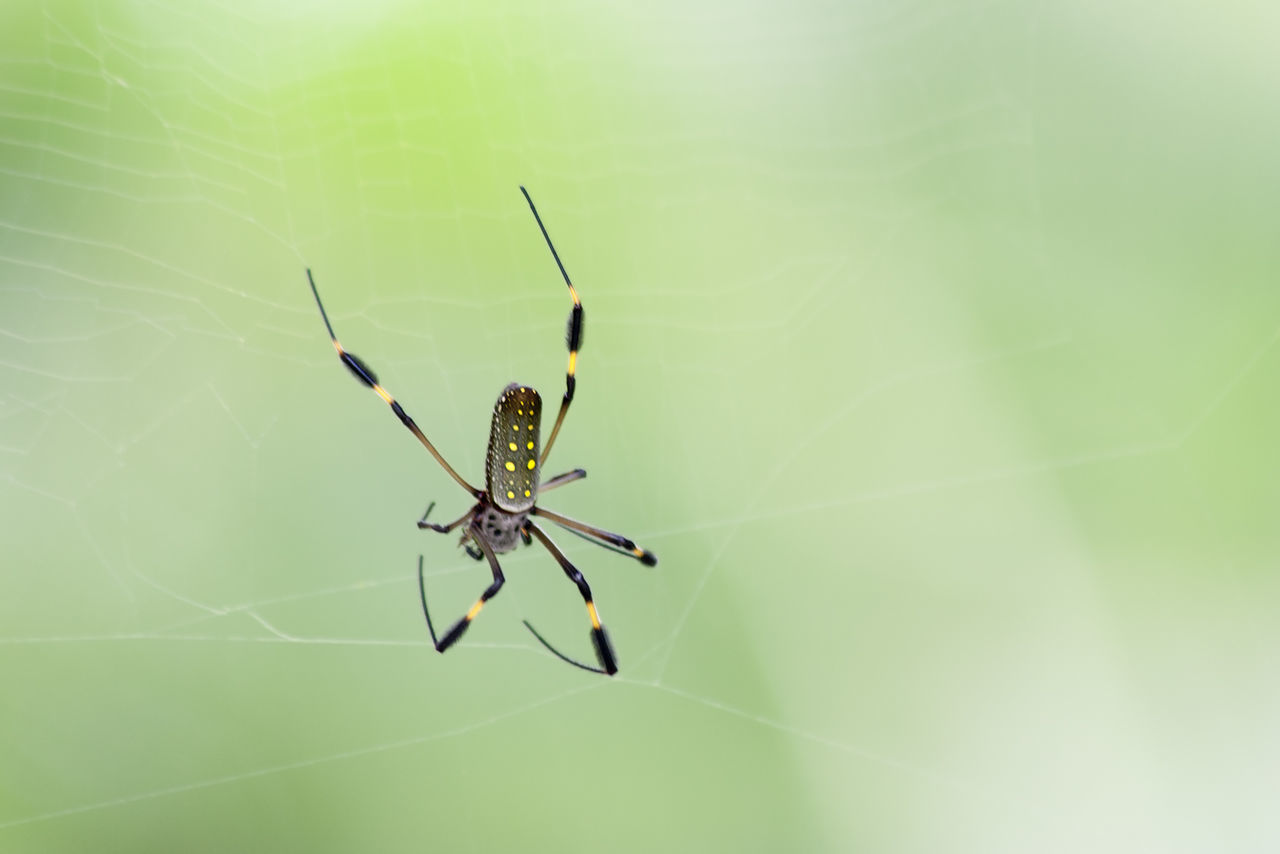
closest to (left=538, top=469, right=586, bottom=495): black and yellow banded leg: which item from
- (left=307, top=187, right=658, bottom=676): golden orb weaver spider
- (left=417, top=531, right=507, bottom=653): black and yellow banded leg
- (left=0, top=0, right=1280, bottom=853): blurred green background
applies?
(left=307, top=187, right=658, bottom=676): golden orb weaver spider

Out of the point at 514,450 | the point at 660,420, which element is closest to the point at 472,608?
the point at 514,450

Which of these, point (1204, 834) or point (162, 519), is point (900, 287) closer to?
point (1204, 834)

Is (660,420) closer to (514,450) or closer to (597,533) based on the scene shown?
(597,533)

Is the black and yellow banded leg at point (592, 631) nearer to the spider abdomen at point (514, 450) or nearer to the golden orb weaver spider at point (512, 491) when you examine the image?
the golden orb weaver spider at point (512, 491)

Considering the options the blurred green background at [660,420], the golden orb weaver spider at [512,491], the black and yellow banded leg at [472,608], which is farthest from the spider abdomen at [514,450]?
the blurred green background at [660,420]

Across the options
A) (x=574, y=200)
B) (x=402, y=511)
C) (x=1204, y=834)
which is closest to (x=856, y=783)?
(x=1204, y=834)

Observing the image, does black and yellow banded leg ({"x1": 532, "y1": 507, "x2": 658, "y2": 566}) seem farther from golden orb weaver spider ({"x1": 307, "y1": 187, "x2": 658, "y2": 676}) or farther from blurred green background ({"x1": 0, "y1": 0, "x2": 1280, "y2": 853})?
blurred green background ({"x1": 0, "y1": 0, "x2": 1280, "y2": 853})
